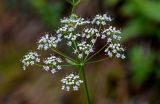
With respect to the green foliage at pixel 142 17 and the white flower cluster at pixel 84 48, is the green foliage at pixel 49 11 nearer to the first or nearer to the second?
the green foliage at pixel 142 17

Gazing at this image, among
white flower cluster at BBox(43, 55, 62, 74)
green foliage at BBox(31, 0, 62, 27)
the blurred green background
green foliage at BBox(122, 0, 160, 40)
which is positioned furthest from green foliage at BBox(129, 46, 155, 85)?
white flower cluster at BBox(43, 55, 62, 74)

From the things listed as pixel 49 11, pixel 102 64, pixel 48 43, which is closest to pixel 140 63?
pixel 102 64

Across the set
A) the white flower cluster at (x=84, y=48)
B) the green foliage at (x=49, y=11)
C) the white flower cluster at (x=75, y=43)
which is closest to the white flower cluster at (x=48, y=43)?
the white flower cluster at (x=75, y=43)

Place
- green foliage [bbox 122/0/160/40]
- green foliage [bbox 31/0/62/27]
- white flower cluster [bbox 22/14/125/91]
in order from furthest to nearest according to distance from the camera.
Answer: green foliage [bbox 31/0/62/27]
green foliage [bbox 122/0/160/40]
white flower cluster [bbox 22/14/125/91]

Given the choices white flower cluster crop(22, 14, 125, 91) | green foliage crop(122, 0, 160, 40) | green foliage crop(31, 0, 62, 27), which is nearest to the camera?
white flower cluster crop(22, 14, 125, 91)

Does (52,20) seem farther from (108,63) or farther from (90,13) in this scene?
(108,63)

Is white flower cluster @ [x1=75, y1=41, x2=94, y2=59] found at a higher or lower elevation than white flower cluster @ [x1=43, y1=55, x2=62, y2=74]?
higher

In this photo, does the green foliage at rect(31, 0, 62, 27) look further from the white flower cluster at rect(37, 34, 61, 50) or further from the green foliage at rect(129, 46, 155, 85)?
the white flower cluster at rect(37, 34, 61, 50)

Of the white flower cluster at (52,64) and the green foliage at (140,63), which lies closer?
the white flower cluster at (52,64)

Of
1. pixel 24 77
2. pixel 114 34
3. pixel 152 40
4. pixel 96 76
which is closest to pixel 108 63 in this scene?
pixel 96 76
